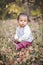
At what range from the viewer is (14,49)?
167cm

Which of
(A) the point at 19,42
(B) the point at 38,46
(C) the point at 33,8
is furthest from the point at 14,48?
(C) the point at 33,8

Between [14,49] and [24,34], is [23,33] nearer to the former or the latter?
[24,34]

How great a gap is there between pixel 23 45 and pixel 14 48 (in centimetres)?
6

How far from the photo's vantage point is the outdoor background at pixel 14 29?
1646 mm

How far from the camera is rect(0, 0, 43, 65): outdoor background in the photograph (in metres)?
1.65

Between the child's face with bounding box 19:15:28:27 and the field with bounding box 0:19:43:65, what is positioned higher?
the child's face with bounding box 19:15:28:27

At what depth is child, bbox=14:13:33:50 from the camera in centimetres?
169

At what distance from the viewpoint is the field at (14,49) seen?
5.37 ft

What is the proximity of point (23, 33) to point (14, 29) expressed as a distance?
0.07 metres

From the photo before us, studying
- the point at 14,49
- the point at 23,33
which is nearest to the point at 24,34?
the point at 23,33

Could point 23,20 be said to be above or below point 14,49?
above

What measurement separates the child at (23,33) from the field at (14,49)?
0.08 ft

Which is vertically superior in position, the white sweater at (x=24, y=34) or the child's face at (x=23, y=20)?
the child's face at (x=23, y=20)

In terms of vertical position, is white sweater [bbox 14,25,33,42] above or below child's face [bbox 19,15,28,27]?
below
